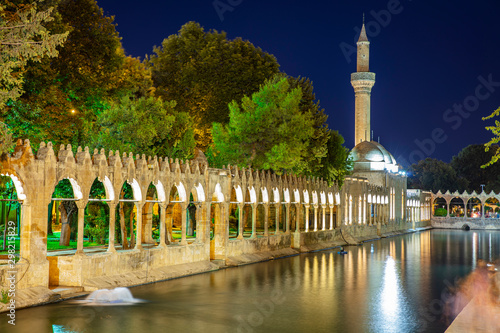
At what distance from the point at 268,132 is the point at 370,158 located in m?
43.5

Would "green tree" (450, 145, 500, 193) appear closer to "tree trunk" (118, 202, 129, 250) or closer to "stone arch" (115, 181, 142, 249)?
"stone arch" (115, 181, 142, 249)

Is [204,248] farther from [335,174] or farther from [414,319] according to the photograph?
[335,174]

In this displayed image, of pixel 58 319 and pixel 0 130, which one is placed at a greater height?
pixel 0 130

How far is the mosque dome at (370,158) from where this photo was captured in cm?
7812

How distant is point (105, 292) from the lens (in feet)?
56.5

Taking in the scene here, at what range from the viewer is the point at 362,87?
82438 mm

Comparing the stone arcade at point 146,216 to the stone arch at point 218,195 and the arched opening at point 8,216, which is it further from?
the arched opening at point 8,216

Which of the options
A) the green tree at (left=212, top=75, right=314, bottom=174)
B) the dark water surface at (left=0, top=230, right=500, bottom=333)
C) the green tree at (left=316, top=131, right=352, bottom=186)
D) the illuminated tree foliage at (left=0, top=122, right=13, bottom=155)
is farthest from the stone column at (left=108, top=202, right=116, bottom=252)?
the green tree at (left=316, top=131, right=352, bottom=186)

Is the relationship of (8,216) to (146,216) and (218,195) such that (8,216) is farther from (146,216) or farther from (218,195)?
(218,195)

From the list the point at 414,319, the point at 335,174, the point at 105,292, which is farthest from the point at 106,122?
the point at 335,174

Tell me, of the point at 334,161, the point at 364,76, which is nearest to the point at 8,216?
the point at 334,161

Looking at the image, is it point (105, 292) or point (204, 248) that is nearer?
point (105, 292)

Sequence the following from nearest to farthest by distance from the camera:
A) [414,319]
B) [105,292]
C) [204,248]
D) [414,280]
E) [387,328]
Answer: [387,328] → [414,319] → [105,292] → [414,280] → [204,248]

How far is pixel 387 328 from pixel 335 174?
39.1m
